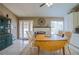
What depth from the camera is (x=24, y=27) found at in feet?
14.7

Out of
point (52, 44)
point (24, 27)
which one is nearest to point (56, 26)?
point (24, 27)

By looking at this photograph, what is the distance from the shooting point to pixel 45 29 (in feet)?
15.7

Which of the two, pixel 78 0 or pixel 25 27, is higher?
pixel 78 0

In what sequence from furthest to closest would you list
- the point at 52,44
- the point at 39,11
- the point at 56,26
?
the point at 39,11
the point at 56,26
the point at 52,44

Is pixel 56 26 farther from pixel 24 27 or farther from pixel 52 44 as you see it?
pixel 52 44

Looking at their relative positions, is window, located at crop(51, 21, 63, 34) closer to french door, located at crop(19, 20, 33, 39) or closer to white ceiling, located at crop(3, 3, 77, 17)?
white ceiling, located at crop(3, 3, 77, 17)

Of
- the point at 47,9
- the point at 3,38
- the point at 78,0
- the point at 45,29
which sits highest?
the point at 47,9

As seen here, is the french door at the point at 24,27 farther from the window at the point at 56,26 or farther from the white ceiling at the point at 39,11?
the window at the point at 56,26

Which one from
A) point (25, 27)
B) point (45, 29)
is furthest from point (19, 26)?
point (45, 29)

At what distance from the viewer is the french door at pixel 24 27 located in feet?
14.2

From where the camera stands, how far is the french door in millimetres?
4316

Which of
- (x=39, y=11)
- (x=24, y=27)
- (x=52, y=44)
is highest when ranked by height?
(x=39, y=11)

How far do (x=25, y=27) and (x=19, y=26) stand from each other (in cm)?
21
